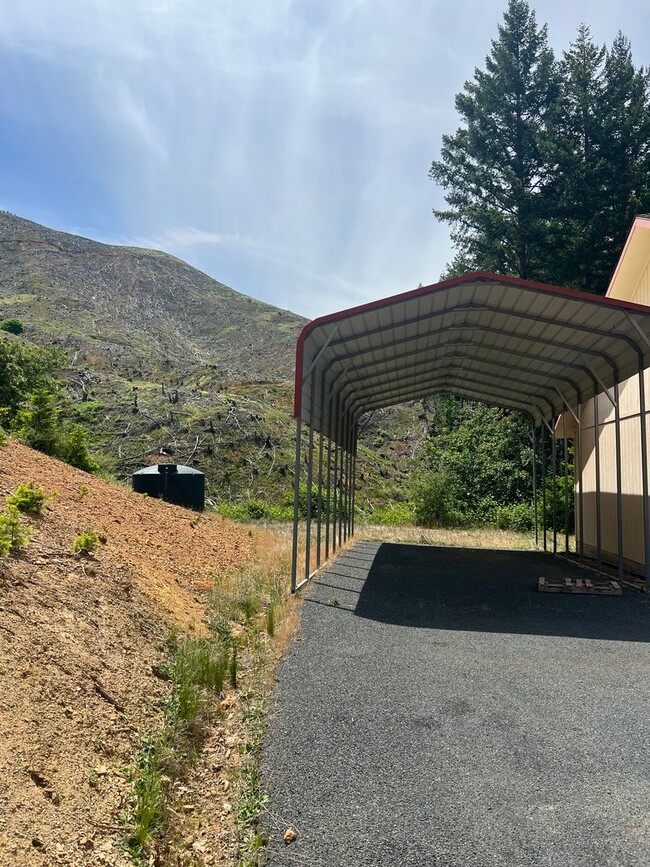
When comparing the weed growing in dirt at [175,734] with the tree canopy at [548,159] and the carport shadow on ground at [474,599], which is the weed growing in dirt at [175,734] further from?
the tree canopy at [548,159]

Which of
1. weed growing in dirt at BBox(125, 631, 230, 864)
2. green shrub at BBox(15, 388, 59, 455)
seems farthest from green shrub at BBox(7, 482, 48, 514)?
green shrub at BBox(15, 388, 59, 455)

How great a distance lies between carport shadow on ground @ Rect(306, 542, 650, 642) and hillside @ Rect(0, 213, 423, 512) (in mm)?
10488

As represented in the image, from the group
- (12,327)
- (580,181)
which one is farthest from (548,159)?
(12,327)

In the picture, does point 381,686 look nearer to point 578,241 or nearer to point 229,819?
point 229,819

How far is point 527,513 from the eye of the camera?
22125 mm

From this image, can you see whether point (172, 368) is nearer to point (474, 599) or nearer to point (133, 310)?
point (133, 310)

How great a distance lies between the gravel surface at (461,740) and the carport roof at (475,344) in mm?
3734

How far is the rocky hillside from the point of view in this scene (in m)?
36.8

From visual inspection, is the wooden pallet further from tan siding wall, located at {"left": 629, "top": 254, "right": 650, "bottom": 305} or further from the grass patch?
tan siding wall, located at {"left": 629, "top": 254, "right": 650, "bottom": 305}

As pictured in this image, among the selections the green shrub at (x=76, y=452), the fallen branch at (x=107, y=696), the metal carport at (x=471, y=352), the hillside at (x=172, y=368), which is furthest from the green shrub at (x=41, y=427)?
the fallen branch at (x=107, y=696)

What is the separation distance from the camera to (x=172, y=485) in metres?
15.6

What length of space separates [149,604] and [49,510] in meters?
1.83

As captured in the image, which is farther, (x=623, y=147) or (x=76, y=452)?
(x=623, y=147)

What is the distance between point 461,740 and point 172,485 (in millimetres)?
12647
